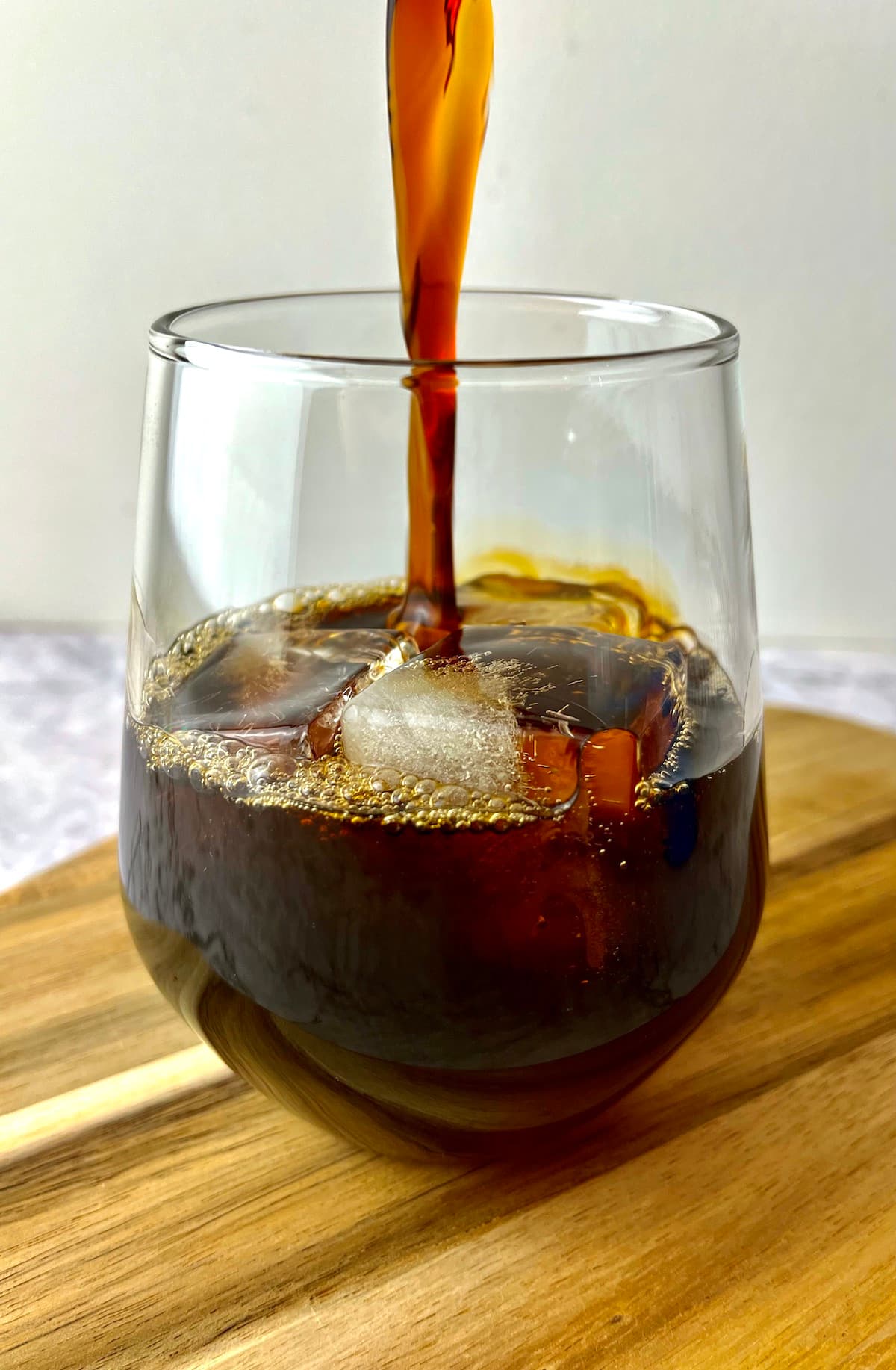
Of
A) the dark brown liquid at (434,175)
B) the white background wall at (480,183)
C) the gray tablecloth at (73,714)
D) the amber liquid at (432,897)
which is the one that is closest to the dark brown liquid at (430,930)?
the amber liquid at (432,897)

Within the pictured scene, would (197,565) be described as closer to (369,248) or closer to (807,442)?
(369,248)

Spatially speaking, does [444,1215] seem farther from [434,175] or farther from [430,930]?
[434,175]

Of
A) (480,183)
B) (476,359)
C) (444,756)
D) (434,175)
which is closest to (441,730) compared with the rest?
(444,756)

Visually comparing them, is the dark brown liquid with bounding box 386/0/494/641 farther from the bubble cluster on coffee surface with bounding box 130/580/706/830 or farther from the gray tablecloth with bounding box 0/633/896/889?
the gray tablecloth with bounding box 0/633/896/889

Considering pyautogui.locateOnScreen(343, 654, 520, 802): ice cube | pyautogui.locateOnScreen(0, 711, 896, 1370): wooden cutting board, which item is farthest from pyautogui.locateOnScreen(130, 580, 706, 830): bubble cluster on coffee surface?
pyautogui.locateOnScreen(0, 711, 896, 1370): wooden cutting board

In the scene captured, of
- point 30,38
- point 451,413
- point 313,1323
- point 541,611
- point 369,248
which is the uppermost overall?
point 30,38

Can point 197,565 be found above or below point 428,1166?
above

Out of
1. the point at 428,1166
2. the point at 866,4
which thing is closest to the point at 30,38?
the point at 866,4
